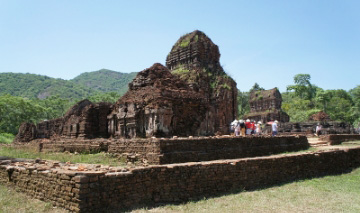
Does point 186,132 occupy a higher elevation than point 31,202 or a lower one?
higher

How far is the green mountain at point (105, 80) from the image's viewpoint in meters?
171

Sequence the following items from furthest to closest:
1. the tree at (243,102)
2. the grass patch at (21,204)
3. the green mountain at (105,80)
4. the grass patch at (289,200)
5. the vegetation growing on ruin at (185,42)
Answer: the green mountain at (105,80) < the tree at (243,102) < the vegetation growing on ruin at (185,42) < the grass patch at (289,200) < the grass patch at (21,204)

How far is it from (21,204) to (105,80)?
182675 mm

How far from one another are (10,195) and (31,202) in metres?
1.00

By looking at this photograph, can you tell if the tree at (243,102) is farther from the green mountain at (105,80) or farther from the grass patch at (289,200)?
the green mountain at (105,80)

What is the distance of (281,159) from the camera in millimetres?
9031

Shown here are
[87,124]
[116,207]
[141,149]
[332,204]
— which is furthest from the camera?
[87,124]

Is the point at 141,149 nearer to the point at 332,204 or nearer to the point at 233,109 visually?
the point at 332,204

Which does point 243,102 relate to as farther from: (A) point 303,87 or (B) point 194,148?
(B) point 194,148

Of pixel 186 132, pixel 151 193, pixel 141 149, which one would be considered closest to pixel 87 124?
pixel 186 132

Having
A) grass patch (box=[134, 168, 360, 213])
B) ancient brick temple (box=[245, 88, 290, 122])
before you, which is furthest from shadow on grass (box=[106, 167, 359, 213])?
ancient brick temple (box=[245, 88, 290, 122])

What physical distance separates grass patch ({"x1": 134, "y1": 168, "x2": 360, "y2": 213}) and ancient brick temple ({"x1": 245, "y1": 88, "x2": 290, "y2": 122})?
124 ft

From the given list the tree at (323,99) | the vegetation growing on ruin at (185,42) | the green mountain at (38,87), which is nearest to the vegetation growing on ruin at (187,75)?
the vegetation growing on ruin at (185,42)

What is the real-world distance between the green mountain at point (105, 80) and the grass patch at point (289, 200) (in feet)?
530
